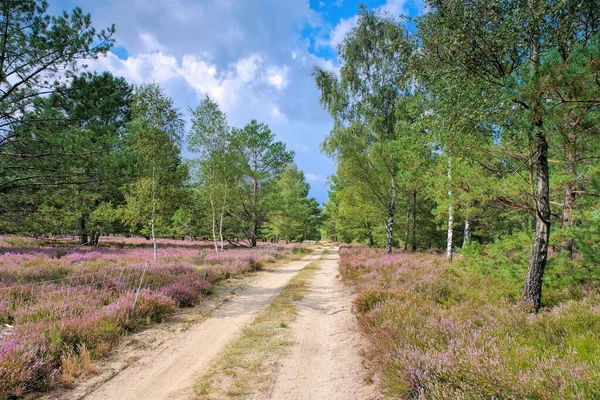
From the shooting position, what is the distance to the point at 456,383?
113 inches

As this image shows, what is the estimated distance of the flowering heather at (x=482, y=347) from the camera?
2.56m

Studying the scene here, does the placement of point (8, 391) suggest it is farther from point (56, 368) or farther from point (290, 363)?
point (290, 363)

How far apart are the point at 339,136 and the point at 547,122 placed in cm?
1394

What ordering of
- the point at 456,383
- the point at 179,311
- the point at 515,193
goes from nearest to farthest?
the point at 456,383 → the point at 515,193 → the point at 179,311

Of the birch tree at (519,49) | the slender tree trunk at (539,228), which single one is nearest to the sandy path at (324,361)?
the slender tree trunk at (539,228)

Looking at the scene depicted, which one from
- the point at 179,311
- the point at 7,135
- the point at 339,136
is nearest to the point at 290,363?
the point at 179,311

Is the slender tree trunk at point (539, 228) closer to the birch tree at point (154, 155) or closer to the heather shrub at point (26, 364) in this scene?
the heather shrub at point (26, 364)

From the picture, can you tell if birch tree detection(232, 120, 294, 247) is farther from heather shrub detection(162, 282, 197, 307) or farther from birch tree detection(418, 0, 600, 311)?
birch tree detection(418, 0, 600, 311)

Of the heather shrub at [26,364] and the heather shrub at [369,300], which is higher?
the heather shrub at [369,300]

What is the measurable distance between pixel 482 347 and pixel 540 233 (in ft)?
12.0

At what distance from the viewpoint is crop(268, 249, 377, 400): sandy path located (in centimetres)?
399

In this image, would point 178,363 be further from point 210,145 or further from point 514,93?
point 210,145

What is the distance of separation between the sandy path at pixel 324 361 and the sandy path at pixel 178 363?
4.69ft

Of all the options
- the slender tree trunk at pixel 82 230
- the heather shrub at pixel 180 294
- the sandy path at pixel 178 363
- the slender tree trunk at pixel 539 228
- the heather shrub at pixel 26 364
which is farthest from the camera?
the slender tree trunk at pixel 82 230
